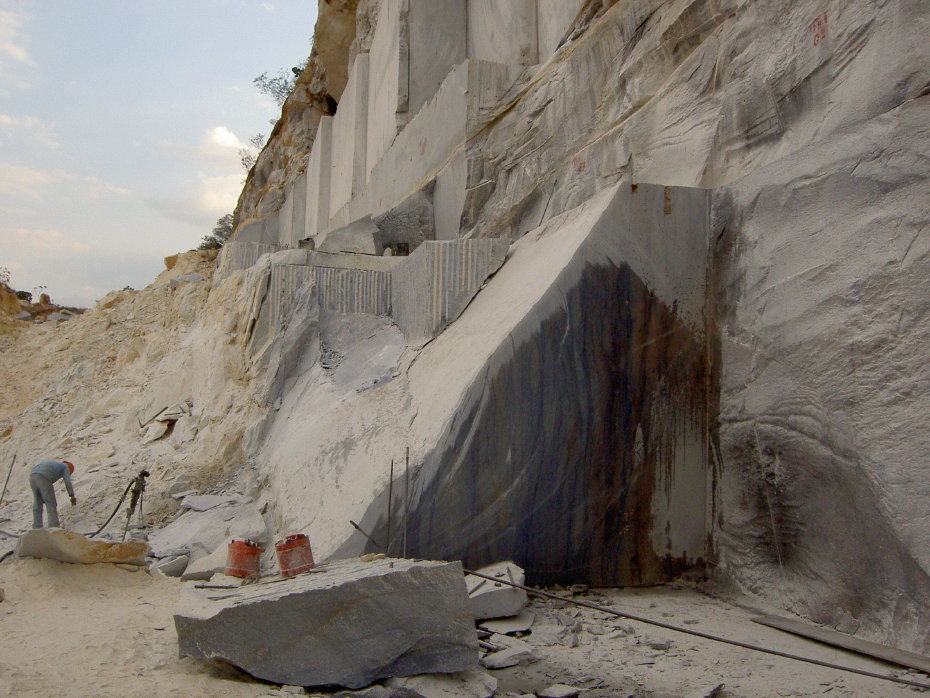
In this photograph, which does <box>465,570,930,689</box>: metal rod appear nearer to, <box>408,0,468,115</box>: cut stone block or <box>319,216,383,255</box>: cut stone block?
<box>319,216,383,255</box>: cut stone block

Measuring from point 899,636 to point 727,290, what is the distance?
181 centimetres

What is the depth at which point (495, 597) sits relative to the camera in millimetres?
3223

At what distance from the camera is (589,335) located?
12.6 feet

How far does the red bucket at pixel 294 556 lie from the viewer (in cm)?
347

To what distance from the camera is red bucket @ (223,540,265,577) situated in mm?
4121

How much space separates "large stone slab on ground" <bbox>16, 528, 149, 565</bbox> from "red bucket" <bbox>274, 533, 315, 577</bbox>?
4.81 feet

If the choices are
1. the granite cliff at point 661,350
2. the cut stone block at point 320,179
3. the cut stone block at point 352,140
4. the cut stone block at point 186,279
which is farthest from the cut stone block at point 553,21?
the cut stone block at point 320,179

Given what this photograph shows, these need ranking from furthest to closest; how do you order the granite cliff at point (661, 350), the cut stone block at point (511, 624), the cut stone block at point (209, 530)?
1. the cut stone block at point (209, 530)
2. the cut stone block at point (511, 624)
3. the granite cliff at point (661, 350)

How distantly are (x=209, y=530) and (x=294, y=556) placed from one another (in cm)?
189

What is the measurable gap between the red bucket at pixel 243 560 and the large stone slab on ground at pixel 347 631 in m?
1.56

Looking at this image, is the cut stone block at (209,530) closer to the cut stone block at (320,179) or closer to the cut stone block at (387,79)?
the cut stone block at (387,79)

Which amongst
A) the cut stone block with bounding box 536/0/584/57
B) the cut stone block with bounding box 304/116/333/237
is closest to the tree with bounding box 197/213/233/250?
the cut stone block with bounding box 304/116/333/237

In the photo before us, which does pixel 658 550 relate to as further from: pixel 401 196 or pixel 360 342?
pixel 401 196

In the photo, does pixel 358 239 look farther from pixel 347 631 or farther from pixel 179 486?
pixel 347 631
